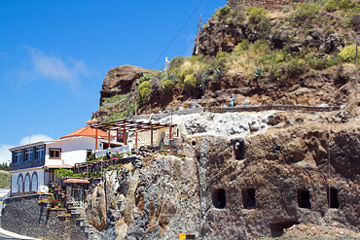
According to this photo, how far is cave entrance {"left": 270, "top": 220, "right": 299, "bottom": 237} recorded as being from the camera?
33375 millimetres

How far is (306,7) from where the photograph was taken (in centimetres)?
4788

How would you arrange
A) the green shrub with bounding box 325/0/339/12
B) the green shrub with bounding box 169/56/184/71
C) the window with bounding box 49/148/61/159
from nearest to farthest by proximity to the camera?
the window with bounding box 49/148/61/159 < the green shrub with bounding box 325/0/339/12 < the green shrub with bounding box 169/56/184/71

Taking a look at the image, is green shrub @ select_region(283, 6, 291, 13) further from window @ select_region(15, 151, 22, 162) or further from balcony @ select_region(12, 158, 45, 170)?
window @ select_region(15, 151, 22, 162)

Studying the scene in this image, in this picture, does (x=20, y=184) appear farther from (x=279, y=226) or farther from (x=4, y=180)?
(x=4, y=180)

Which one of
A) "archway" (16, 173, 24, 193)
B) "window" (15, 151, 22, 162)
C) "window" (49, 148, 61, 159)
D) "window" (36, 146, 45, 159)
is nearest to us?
"window" (49, 148, 61, 159)

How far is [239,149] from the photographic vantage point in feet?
121

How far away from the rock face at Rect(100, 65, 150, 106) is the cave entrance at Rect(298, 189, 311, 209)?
32540mm

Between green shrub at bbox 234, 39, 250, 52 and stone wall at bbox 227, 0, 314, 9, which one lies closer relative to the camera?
green shrub at bbox 234, 39, 250, 52

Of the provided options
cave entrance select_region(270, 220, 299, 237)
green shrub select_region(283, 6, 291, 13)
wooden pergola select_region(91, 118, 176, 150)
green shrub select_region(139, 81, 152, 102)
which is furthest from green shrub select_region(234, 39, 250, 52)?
cave entrance select_region(270, 220, 299, 237)

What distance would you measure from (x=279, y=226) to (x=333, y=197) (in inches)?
165

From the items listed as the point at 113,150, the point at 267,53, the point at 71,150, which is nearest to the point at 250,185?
the point at 113,150

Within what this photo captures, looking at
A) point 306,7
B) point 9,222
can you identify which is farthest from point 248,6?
point 9,222

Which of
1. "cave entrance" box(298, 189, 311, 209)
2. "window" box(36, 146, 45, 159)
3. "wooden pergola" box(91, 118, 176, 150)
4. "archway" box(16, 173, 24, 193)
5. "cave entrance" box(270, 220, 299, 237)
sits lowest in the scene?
"cave entrance" box(270, 220, 299, 237)

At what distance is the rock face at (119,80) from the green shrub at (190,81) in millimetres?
14937
